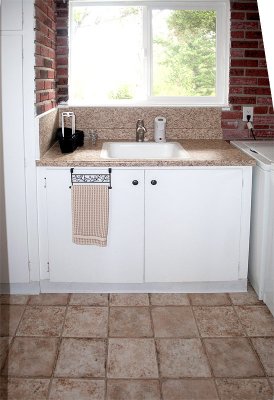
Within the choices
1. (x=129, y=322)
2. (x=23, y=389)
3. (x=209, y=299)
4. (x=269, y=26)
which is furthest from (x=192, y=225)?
(x=269, y=26)

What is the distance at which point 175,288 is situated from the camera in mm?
3100

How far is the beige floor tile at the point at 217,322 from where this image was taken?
8.50 feet

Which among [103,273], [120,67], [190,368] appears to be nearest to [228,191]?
[103,273]

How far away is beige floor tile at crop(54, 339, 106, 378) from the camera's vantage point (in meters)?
2.20

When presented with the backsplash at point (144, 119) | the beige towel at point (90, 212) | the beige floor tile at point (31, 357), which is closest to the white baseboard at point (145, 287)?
the beige towel at point (90, 212)

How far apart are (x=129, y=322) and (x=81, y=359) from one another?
1.48ft

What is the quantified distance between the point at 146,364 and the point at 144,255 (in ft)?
2.82

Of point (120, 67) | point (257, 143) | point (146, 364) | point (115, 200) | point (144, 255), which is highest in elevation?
point (120, 67)

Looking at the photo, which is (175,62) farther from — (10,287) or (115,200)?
(10,287)

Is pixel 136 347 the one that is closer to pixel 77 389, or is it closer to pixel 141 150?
pixel 77 389

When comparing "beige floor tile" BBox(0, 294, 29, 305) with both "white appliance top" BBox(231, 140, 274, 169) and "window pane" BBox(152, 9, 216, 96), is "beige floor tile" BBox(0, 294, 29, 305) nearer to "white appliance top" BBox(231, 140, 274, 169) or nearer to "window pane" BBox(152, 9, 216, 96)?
"white appliance top" BBox(231, 140, 274, 169)

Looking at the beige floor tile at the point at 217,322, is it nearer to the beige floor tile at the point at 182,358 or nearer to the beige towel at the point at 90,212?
the beige floor tile at the point at 182,358

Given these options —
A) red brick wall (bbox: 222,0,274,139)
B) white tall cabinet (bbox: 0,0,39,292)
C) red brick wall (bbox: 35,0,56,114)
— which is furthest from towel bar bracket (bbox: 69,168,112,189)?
red brick wall (bbox: 222,0,274,139)

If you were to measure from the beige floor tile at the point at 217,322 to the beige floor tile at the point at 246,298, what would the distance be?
0.39 feet
